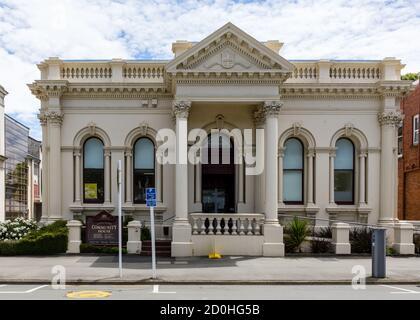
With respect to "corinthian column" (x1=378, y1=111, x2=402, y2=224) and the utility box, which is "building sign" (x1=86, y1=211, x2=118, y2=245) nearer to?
the utility box

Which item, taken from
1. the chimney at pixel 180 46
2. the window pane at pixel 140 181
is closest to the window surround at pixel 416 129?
the chimney at pixel 180 46

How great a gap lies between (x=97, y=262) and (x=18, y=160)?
45340 millimetres

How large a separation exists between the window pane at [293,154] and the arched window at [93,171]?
886cm

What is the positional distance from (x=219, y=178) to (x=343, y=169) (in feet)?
19.7

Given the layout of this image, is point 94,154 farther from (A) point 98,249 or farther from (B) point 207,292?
(B) point 207,292

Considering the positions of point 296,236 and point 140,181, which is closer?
point 296,236

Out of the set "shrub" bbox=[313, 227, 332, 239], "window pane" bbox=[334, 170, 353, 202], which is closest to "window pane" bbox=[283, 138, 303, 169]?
"window pane" bbox=[334, 170, 353, 202]

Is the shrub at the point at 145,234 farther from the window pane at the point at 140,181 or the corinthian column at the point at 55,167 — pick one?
the corinthian column at the point at 55,167

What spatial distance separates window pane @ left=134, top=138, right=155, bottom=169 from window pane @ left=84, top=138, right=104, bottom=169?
167cm

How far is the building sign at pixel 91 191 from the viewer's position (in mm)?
19094

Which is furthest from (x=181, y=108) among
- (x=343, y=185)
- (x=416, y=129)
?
(x=416, y=129)

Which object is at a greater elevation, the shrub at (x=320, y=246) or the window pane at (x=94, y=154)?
the window pane at (x=94, y=154)

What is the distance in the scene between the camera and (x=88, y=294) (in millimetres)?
9695

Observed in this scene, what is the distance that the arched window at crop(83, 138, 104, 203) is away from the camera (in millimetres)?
19094
